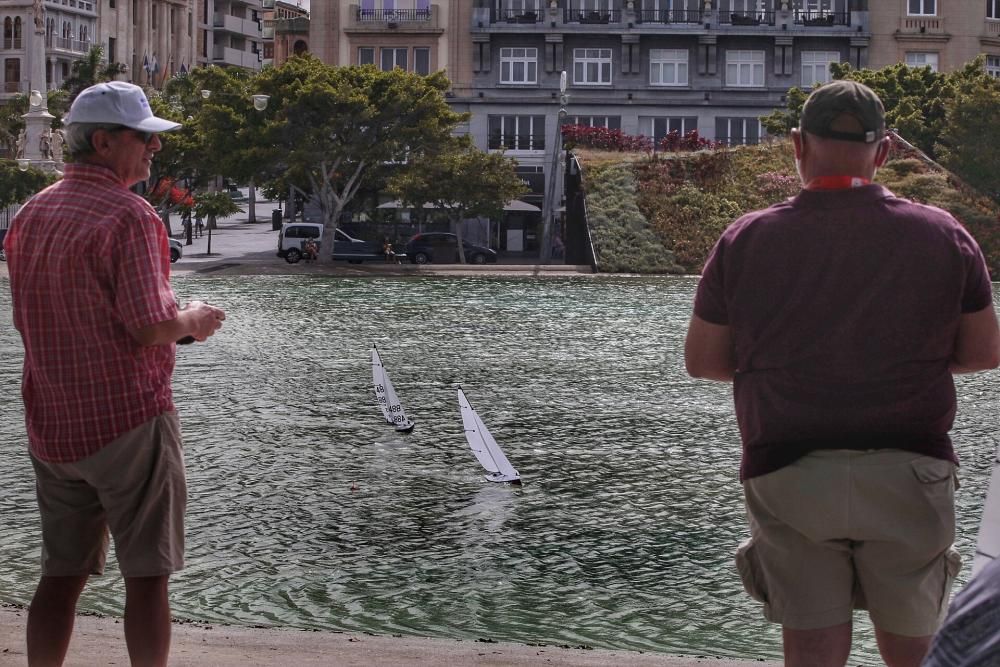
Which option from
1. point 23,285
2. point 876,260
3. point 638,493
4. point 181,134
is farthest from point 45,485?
point 181,134

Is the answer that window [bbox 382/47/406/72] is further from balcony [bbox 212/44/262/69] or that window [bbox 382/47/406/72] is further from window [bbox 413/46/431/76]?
balcony [bbox 212/44/262/69]

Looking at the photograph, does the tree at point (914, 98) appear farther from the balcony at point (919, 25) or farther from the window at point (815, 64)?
the balcony at point (919, 25)

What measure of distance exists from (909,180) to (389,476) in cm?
4341

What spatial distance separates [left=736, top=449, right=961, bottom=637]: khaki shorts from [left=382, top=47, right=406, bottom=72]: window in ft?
229

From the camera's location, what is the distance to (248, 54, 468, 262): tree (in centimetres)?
5119

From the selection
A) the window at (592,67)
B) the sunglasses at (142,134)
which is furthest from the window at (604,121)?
the sunglasses at (142,134)

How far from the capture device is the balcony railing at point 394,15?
72.0 m

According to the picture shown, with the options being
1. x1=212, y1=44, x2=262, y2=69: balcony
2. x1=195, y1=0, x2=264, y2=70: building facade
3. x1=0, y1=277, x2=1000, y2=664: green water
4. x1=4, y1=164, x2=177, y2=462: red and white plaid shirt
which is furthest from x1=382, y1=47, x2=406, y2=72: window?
x1=4, y1=164, x2=177, y2=462: red and white plaid shirt

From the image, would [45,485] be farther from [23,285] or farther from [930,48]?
[930,48]

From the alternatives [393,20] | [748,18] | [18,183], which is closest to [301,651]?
[18,183]

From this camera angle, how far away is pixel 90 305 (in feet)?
14.4

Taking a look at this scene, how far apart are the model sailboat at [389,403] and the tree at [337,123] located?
1381 inches

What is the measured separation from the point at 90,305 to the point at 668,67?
6890 centimetres

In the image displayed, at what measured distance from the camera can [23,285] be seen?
4.50 metres
